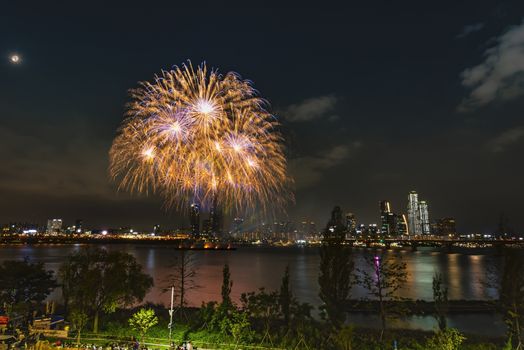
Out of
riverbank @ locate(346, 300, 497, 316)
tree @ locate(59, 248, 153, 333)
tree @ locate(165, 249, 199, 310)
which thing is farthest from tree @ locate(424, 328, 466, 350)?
riverbank @ locate(346, 300, 497, 316)

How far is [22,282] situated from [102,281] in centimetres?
1417

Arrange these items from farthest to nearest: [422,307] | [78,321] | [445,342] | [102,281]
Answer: [422,307] → [102,281] → [78,321] → [445,342]

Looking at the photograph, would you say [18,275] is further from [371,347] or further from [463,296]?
[463,296]

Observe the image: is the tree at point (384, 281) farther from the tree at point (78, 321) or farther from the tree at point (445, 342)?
the tree at point (78, 321)

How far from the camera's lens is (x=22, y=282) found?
130 ft

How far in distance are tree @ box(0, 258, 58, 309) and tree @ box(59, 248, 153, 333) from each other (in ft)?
13.7

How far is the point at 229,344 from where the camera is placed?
24578 millimetres

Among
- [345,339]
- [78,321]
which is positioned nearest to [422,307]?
[345,339]

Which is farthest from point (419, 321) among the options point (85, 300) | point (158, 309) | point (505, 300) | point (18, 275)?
point (18, 275)

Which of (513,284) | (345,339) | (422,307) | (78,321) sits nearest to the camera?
(345,339)

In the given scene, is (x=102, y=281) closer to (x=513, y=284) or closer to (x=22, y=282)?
(x=22, y=282)

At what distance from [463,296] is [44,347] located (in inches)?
2790

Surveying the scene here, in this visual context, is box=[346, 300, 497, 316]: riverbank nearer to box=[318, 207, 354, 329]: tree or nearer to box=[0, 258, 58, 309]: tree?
box=[318, 207, 354, 329]: tree

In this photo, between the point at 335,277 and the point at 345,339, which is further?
the point at 335,277
